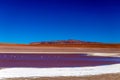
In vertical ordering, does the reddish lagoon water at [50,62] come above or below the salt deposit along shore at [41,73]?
above

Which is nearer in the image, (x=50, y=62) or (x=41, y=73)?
(x=41, y=73)

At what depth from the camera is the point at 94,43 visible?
15225 centimetres

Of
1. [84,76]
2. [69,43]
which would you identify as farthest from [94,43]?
[84,76]

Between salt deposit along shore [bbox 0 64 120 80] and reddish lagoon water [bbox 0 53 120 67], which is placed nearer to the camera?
salt deposit along shore [bbox 0 64 120 80]

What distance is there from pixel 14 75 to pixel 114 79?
5317mm

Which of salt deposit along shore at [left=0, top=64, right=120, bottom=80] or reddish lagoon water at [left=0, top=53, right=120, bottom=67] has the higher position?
reddish lagoon water at [left=0, top=53, right=120, bottom=67]

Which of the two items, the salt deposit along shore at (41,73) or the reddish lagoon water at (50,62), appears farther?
the reddish lagoon water at (50,62)

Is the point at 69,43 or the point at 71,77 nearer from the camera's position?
the point at 71,77

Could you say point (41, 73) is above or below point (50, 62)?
below

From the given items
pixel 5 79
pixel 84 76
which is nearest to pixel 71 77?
pixel 84 76

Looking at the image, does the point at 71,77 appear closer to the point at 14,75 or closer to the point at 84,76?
the point at 84,76

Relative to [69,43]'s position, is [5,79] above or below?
below

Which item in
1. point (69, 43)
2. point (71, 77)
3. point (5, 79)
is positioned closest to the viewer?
point (5, 79)

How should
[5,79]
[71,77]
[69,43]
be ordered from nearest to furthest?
1. [5,79]
2. [71,77]
3. [69,43]
